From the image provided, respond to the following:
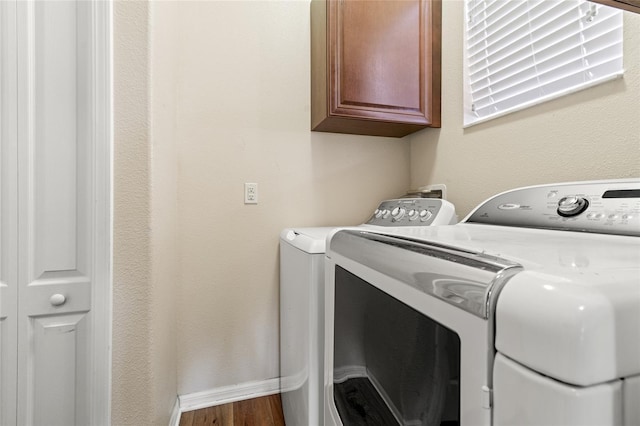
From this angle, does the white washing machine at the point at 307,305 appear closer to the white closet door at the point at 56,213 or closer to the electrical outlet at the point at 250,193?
the electrical outlet at the point at 250,193

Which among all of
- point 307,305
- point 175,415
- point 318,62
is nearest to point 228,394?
point 175,415

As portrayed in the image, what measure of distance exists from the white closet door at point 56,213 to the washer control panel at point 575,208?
1255mm

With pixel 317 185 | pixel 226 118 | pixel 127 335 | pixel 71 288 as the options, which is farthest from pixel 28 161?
pixel 317 185

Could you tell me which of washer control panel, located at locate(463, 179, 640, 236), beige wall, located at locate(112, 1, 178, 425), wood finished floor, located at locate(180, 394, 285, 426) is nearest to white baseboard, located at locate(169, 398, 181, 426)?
wood finished floor, located at locate(180, 394, 285, 426)

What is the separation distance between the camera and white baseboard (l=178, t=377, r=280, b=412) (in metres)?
1.51

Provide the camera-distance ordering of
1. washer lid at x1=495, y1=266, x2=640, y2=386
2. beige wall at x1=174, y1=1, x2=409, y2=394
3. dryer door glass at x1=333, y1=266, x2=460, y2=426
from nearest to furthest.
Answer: washer lid at x1=495, y1=266, x2=640, y2=386, dryer door glass at x1=333, y1=266, x2=460, y2=426, beige wall at x1=174, y1=1, x2=409, y2=394

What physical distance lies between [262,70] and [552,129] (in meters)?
1.35

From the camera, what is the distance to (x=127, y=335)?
97 cm

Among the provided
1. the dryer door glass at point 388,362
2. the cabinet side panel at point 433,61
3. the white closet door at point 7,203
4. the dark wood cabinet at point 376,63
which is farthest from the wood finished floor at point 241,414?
the cabinet side panel at point 433,61

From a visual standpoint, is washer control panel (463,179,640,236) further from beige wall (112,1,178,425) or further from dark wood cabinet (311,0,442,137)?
beige wall (112,1,178,425)

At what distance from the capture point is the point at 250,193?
5.27ft

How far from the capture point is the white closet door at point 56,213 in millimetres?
927

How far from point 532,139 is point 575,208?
51 cm

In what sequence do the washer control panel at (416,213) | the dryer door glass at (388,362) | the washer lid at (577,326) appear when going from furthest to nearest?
the washer control panel at (416,213)
the dryer door glass at (388,362)
the washer lid at (577,326)
